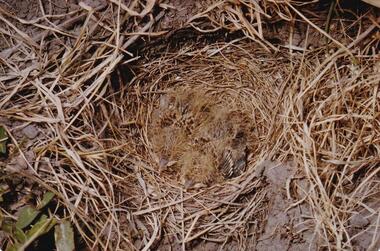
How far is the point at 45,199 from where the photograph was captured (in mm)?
1330

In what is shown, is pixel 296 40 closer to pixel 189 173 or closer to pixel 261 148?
pixel 261 148

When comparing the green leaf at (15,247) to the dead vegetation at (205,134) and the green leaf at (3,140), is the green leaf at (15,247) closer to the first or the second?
the dead vegetation at (205,134)

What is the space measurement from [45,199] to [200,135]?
1.28 feet

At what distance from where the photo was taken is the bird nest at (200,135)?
1413mm

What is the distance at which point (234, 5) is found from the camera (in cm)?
143

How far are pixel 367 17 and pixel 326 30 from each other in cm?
9

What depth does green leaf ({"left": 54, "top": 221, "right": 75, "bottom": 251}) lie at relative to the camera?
1.31m

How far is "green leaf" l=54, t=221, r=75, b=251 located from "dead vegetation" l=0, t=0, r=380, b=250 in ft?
0.08

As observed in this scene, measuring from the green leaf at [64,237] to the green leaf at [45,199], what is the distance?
5 cm

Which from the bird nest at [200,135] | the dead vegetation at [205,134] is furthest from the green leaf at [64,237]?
the bird nest at [200,135]

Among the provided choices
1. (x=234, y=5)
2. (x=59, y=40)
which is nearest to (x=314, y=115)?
(x=234, y=5)

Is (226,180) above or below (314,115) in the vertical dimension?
below

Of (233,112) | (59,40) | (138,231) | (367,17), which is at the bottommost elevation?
(138,231)

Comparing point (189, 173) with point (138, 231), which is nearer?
point (138, 231)
